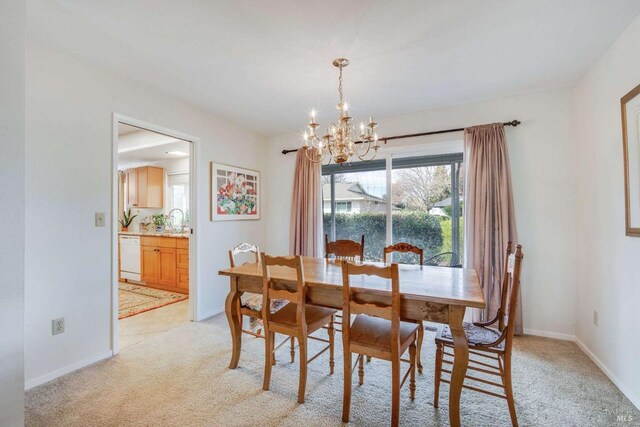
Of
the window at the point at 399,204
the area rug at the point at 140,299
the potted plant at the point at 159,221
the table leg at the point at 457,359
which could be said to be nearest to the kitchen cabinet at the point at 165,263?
the area rug at the point at 140,299

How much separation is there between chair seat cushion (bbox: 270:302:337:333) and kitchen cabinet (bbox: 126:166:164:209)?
443 cm

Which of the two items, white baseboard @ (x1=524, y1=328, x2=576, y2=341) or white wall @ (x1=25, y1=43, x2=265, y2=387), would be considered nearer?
white wall @ (x1=25, y1=43, x2=265, y2=387)

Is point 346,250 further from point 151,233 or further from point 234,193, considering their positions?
point 151,233

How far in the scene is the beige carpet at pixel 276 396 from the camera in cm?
174

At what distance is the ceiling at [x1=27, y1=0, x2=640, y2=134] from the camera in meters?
1.75

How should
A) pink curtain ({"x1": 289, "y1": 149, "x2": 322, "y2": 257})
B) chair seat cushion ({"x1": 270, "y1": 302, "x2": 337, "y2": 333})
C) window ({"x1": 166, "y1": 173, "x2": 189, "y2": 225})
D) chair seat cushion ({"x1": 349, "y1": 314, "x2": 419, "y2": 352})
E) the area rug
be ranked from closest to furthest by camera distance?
chair seat cushion ({"x1": 349, "y1": 314, "x2": 419, "y2": 352})
chair seat cushion ({"x1": 270, "y1": 302, "x2": 337, "y2": 333})
the area rug
pink curtain ({"x1": 289, "y1": 149, "x2": 322, "y2": 257})
window ({"x1": 166, "y1": 173, "x2": 189, "y2": 225})

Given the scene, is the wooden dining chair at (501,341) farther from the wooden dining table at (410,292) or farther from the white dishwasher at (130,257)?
the white dishwasher at (130,257)

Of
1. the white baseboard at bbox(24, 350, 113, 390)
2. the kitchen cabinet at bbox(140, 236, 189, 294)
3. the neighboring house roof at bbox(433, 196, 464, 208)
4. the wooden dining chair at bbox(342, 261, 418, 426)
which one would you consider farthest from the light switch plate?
the neighboring house roof at bbox(433, 196, 464, 208)

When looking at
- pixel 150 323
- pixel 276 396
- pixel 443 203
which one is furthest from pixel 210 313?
pixel 443 203

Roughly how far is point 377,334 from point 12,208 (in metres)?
1.98

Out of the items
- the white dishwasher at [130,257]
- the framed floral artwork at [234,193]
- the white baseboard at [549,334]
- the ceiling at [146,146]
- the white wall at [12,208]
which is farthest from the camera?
the white dishwasher at [130,257]

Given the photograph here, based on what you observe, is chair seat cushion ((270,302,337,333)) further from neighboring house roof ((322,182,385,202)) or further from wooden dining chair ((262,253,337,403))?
neighboring house roof ((322,182,385,202))

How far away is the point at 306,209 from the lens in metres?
3.99

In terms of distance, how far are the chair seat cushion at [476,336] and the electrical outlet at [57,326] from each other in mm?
2763
